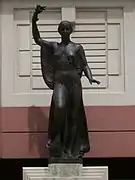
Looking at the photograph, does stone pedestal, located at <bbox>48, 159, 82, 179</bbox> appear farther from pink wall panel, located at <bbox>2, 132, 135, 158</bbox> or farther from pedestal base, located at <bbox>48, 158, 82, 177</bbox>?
pink wall panel, located at <bbox>2, 132, 135, 158</bbox>

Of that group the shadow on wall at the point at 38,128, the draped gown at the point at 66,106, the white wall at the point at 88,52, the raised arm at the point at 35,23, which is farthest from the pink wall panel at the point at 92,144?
the raised arm at the point at 35,23

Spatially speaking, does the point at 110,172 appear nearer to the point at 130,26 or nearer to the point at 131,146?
the point at 131,146

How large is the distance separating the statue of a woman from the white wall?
1.72 feet

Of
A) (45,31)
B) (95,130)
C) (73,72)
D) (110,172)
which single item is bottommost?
(110,172)

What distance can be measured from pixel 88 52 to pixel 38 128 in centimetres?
63

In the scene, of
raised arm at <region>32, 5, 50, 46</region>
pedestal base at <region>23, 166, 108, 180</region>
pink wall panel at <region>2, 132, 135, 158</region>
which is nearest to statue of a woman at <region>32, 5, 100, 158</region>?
raised arm at <region>32, 5, 50, 46</region>

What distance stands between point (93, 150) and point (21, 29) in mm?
961

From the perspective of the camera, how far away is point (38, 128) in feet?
12.0

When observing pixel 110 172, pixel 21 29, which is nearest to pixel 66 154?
pixel 110 172

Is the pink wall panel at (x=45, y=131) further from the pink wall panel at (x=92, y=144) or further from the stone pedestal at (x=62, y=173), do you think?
the stone pedestal at (x=62, y=173)

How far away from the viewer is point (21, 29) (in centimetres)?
379

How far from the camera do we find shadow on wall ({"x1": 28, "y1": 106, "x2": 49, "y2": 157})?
3650 mm

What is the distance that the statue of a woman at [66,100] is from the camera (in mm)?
3150

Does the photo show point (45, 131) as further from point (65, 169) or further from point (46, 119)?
point (65, 169)
